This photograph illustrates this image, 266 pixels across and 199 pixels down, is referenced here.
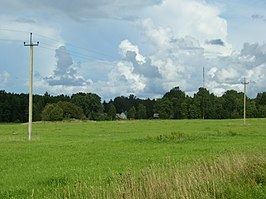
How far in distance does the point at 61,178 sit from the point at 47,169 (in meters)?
4.52

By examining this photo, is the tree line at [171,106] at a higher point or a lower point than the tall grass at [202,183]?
higher

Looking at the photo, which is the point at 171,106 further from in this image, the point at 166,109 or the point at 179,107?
the point at 179,107

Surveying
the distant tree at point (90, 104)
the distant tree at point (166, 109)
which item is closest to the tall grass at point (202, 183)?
the distant tree at point (166, 109)

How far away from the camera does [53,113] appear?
151750mm

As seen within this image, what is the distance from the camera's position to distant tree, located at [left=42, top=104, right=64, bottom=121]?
152 metres

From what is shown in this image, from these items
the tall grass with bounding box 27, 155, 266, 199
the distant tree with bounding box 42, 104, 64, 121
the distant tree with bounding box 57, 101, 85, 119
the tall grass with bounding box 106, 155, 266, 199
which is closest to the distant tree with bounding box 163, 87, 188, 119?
the distant tree with bounding box 57, 101, 85, 119

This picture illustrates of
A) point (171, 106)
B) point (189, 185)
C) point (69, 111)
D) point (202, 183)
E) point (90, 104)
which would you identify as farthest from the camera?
point (90, 104)

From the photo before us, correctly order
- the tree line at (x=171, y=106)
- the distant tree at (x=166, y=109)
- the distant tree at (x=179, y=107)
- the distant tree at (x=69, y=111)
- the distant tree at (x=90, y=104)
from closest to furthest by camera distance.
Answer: the distant tree at (x=69, y=111), the tree line at (x=171, y=106), the distant tree at (x=179, y=107), the distant tree at (x=166, y=109), the distant tree at (x=90, y=104)

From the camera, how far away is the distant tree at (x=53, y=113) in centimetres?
15162

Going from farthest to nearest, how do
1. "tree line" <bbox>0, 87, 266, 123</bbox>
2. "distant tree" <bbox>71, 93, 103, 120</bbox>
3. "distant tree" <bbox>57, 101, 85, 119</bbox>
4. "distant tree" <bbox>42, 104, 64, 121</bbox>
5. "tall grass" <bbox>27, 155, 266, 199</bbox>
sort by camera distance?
"distant tree" <bbox>71, 93, 103, 120</bbox> → "tree line" <bbox>0, 87, 266, 123</bbox> → "distant tree" <bbox>57, 101, 85, 119</bbox> → "distant tree" <bbox>42, 104, 64, 121</bbox> → "tall grass" <bbox>27, 155, 266, 199</bbox>

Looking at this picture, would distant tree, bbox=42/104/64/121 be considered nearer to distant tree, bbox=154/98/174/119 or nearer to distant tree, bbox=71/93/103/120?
distant tree, bbox=71/93/103/120

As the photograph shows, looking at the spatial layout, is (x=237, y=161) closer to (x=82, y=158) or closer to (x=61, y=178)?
(x=61, y=178)

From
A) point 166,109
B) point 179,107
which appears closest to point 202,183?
point 179,107

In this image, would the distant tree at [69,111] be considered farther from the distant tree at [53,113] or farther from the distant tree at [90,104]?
the distant tree at [90,104]
